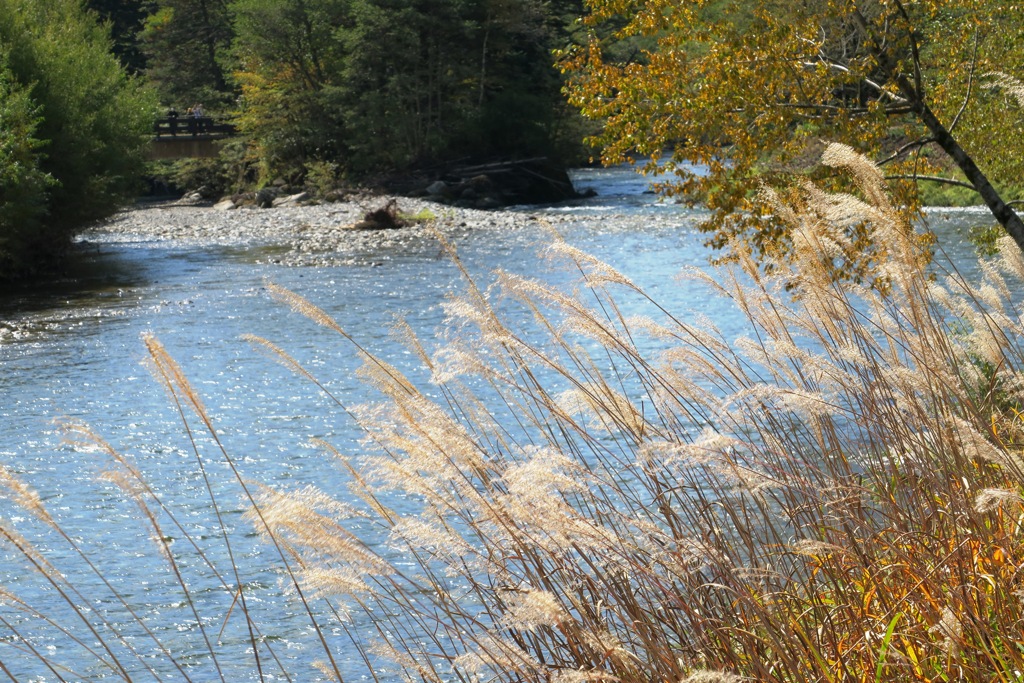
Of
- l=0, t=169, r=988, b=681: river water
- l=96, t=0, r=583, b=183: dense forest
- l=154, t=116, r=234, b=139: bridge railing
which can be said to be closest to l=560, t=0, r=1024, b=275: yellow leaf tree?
l=0, t=169, r=988, b=681: river water

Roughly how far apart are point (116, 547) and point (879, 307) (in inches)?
237

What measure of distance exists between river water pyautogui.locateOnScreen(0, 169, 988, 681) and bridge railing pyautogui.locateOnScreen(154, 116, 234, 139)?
62.8 ft

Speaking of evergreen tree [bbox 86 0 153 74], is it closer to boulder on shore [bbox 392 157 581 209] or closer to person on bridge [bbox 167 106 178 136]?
person on bridge [bbox 167 106 178 136]

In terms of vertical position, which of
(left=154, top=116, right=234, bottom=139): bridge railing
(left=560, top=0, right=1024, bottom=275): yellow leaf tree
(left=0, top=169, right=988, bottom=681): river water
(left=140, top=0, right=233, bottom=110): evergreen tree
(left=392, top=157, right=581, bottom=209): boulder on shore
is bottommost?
(left=392, top=157, right=581, bottom=209): boulder on shore

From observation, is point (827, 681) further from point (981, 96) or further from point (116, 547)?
point (981, 96)

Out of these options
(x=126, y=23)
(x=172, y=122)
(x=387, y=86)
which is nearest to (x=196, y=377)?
(x=387, y=86)

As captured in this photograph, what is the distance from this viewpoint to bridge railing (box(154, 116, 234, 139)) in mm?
46875

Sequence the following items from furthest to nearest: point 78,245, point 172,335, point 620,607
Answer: point 78,245 → point 172,335 → point 620,607

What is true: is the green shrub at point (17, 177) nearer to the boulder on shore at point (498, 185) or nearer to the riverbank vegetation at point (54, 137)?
the riverbank vegetation at point (54, 137)

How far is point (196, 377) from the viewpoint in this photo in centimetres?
1369

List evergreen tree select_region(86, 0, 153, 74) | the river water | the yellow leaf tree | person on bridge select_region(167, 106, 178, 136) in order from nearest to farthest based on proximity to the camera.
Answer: the river water → the yellow leaf tree → person on bridge select_region(167, 106, 178, 136) → evergreen tree select_region(86, 0, 153, 74)

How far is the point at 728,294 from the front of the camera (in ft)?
13.0

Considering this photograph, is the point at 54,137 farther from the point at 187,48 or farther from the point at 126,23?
the point at 126,23

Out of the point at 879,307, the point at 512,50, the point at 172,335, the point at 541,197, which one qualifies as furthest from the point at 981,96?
the point at 512,50
